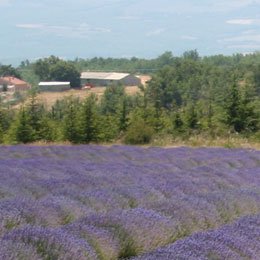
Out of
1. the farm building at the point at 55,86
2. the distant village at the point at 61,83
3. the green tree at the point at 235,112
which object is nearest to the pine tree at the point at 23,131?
the green tree at the point at 235,112

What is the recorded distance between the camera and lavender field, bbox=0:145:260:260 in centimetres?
362

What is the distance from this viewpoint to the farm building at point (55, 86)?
4452 inches

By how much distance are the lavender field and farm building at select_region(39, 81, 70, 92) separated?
105 metres

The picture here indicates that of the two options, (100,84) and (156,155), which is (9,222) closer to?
(156,155)

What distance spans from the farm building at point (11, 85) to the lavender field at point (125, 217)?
110m

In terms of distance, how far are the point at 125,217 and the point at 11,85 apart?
11919cm

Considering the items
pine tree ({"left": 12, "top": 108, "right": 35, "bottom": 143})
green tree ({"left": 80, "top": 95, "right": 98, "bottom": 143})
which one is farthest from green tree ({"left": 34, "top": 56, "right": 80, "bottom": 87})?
green tree ({"left": 80, "top": 95, "right": 98, "bottom": 143})

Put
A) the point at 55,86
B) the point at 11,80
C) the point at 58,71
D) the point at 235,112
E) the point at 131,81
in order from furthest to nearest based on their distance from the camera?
1. the point at 131,81
2. the point at 11,80
3. the point at 58,71
4. the point at 55,86
5. the point at 235,112

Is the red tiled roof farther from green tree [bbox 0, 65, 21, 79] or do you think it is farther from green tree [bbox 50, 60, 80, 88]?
green tree [bbox 50, 60, 80, 88]

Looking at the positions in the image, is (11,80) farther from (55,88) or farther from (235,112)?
(235,112)

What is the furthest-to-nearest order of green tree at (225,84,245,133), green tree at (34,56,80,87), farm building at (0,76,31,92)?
green tree at (34,56,80,87), farm building at (0,76,31,92), green tree at (225,84,245,133)

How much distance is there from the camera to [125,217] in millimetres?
4684

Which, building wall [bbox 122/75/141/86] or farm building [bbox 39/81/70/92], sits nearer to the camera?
farm building [bbox 39/81/70/92]

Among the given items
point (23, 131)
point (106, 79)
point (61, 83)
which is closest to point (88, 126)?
point (23, 131)
